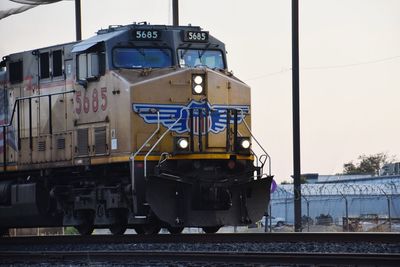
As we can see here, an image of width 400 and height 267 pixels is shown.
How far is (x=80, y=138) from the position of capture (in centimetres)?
2292

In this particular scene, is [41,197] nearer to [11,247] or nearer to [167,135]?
[11,247]

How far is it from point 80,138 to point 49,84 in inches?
64.1

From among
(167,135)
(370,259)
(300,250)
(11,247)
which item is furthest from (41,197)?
(370,259)

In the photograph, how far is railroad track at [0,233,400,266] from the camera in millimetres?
15789

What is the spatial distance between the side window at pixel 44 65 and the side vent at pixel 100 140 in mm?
2201

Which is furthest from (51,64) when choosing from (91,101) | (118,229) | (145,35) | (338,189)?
(338,189)

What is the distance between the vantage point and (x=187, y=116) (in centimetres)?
2181

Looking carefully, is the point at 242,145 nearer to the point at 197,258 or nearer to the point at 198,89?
the point at 198,89

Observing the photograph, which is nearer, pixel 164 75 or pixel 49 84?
pixel 164 75

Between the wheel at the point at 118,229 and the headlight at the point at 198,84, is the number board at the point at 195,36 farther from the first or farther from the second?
the wheel at the point at 118,229

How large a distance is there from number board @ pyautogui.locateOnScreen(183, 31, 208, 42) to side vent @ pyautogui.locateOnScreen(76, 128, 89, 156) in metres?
2.82

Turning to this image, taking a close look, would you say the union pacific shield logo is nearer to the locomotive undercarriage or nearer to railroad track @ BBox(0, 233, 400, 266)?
the locomotive undercarriage

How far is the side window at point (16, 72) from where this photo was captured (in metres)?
24.8

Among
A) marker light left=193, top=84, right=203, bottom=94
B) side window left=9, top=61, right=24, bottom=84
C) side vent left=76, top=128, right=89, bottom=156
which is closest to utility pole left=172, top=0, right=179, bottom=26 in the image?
side window left=9, top=61, right=24, bottom=84
